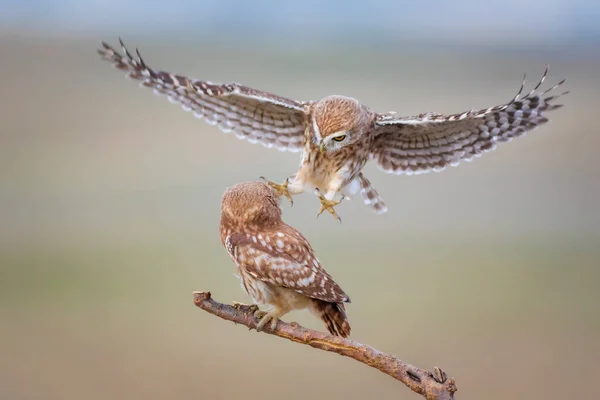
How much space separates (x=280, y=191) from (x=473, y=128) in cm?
103

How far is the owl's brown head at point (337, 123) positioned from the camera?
9.07ft

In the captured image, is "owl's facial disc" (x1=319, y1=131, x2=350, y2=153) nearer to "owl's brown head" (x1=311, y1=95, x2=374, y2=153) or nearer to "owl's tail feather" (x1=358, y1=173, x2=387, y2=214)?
"owl's brown head" (x1=311, y1=95, x2=374, y2=153)

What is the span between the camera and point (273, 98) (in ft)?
10.2

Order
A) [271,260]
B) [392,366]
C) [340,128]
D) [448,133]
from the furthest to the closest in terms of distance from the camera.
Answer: [448,133] → [340,128] → [271,260] → [392,366]

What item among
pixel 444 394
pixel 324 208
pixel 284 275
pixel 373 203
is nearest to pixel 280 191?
pixel 324 208

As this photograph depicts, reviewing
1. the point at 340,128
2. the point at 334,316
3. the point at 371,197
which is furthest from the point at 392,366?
the point at 371,197

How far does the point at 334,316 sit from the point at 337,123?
0.97m

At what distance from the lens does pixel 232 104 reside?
334 cm

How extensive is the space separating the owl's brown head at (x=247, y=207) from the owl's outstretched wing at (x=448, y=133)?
43.0 inches

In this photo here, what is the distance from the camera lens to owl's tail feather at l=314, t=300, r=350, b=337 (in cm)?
201

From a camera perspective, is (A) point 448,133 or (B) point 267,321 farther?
(A) point 448,133

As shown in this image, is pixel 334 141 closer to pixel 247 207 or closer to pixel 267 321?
pixel 247 207

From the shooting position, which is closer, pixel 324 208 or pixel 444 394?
pixel 444 394

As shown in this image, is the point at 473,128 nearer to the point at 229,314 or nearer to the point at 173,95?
the point at 173,95
